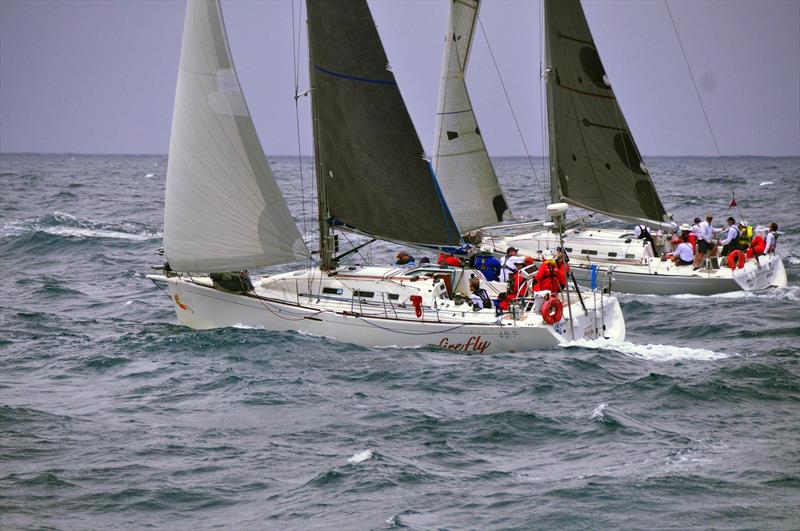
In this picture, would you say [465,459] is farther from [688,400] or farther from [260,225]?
[260,225]

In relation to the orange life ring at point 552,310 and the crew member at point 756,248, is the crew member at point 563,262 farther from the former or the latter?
the crew member at point 756,248

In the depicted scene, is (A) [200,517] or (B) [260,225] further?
(B) [260,225]

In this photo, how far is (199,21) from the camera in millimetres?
22062

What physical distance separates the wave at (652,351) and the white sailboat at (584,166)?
25.3ft

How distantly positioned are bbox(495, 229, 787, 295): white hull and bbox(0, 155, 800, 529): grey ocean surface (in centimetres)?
182

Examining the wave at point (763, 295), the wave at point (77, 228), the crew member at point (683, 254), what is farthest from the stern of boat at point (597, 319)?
the wave at point (77, 228)

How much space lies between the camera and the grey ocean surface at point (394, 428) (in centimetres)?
1385

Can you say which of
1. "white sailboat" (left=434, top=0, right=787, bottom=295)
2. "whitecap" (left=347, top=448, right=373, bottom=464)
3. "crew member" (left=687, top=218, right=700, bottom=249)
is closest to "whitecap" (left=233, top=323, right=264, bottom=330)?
"whitecap" (left=347, top=448, right=373, bottom=464)

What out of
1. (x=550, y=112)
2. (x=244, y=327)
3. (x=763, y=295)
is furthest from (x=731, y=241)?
(x=244, y=327)

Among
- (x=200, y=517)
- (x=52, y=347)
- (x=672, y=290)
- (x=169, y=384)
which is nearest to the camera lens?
(x=200, y=517)

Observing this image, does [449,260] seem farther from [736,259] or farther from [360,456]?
[360,456]

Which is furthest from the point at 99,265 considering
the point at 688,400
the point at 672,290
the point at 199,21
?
the point at 688,400

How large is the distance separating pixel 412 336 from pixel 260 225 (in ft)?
13.6

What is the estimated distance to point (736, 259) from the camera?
2964 cm
